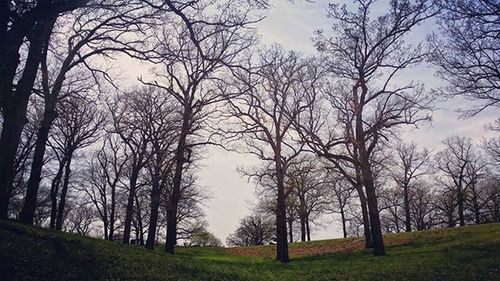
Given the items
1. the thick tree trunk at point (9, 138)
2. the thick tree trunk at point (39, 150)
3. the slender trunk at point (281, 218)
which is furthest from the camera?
the slender trunk at point (281, 218)

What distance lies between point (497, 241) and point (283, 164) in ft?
44.0

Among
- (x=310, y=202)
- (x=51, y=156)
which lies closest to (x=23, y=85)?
(x=51, y=156)

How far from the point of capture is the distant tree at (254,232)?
76.9 m

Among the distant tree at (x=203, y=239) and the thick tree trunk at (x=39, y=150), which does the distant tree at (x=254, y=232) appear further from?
the thick tree trunk at (x=39, y=150)

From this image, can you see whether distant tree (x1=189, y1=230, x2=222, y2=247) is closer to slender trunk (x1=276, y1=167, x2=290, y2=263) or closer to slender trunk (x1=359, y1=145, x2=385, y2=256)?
slender trunk (x1=276, y1=167, x2=290, y2=263)

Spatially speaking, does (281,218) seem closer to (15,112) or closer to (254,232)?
(15,112)

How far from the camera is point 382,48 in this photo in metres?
24.7

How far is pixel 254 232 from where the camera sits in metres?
80.5

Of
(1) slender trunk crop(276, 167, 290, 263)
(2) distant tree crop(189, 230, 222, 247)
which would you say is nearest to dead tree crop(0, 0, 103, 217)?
(1) slender trunk crop(276, 167, 290, 263)

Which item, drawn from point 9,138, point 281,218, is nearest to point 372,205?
point 281,218

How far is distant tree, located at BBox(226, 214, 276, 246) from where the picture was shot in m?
76.9

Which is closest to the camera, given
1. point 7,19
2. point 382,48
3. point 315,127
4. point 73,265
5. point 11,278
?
point 11,278

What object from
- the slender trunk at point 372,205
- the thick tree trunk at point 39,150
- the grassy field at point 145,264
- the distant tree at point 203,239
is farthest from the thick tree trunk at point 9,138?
the distant tree at point 203,239

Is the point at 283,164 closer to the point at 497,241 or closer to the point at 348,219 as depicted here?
the point at 497,241
